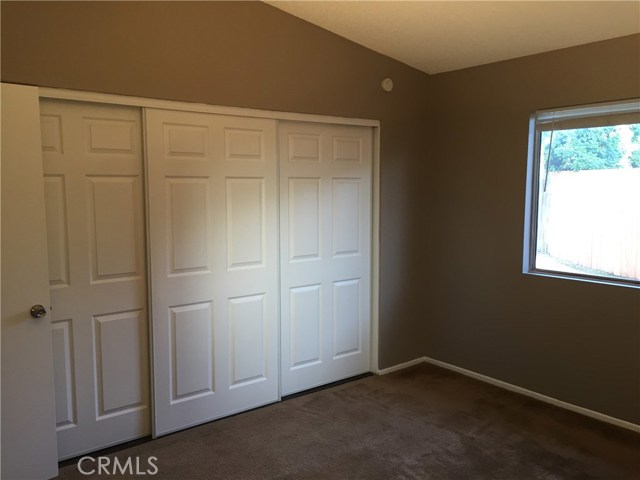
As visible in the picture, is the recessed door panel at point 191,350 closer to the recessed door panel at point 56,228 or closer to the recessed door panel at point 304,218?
the recessed door panel at point 56,228

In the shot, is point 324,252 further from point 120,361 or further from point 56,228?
point 56,228

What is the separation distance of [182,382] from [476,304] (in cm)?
219

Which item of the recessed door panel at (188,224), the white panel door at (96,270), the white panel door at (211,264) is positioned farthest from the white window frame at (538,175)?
the white panel door at (96,270)

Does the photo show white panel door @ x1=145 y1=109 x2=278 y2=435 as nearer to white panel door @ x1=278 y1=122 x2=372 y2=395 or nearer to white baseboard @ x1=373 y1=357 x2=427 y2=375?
white panel door @ x1=278 y1=122 x2=372 y2=395

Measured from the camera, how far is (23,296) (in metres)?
2.31

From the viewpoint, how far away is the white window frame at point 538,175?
304 cm

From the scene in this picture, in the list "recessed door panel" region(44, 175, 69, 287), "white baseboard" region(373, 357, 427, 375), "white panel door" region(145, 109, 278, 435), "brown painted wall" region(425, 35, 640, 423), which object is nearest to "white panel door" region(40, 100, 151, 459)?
"recessed door panel" region(44, 175, 69, 287)

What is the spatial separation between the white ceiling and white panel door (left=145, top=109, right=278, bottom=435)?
0.82 meters

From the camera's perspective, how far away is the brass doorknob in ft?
7.66

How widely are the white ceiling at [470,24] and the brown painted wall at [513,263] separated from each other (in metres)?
0.17

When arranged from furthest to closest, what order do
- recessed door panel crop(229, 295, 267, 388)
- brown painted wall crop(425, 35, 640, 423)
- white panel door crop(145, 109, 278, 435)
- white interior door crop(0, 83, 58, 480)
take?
recessed door panel crop(229, 295, 267, 388)
brown painted wall crop(425, 35, 640, 423)
white panel door crop(145, 109, 278, 435)
white interior door crop(0, 83, 58, 480)

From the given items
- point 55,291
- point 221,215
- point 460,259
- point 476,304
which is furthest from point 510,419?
point 55,291

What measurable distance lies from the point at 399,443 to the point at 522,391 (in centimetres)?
118

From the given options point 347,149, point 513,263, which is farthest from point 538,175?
point 347,149
